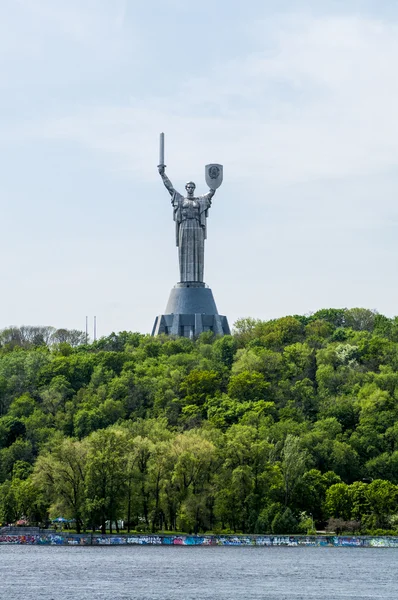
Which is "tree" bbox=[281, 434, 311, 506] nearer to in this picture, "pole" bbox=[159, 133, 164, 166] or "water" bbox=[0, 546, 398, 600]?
"water" bbox=[0, 546, 398, 600]

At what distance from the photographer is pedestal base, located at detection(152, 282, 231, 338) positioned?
130250 millimetres

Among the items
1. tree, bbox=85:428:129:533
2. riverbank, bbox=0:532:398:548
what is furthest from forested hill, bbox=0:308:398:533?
riverbank, bbox=0:532:398:548

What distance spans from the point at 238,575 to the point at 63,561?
451 inches

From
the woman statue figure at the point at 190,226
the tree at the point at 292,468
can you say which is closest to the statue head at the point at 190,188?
the woman statue figure at the point at 190,226

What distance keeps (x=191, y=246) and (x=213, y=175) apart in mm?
5921

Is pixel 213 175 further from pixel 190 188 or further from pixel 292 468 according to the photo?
pixel 292 468

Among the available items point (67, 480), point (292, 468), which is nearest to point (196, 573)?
Result: point (67, 480)

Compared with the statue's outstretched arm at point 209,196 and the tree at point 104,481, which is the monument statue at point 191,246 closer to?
the statue's outstretched arm at point 209,196

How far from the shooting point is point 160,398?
409 ft

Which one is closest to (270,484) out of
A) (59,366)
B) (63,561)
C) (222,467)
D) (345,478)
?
(222,467)

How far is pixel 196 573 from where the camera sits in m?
80.1

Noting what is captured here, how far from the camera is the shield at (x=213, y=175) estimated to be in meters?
128

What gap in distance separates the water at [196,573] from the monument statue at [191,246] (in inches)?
1453

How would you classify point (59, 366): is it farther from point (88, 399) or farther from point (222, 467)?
point (222, 467)
